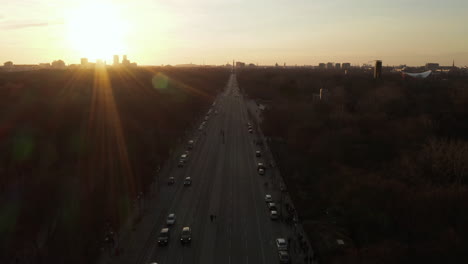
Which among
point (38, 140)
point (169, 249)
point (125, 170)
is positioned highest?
point (38, 140)

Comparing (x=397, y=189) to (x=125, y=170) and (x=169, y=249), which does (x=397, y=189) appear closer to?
(x=169, y=249)

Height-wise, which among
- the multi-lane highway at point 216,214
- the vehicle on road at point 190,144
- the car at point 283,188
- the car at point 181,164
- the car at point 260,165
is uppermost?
the vehicle on road at point 190,144

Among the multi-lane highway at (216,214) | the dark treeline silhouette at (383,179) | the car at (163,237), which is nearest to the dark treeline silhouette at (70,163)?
the multi-lane highway at (216,214)

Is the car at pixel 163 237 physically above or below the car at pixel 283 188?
below

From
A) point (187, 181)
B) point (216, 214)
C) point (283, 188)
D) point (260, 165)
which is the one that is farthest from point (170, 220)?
point (260, 165)

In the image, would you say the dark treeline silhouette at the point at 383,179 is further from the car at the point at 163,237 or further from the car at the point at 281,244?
the car at the point at 163,237

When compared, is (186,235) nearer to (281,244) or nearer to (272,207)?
(281,244)

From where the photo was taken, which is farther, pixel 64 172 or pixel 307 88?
pixel 307 88

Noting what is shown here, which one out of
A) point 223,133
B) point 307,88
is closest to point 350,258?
point 223,133

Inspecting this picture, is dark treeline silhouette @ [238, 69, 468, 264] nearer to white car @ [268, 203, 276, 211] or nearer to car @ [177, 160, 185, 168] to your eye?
white car @ [268, 203, 276, 211]
